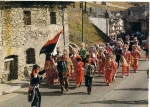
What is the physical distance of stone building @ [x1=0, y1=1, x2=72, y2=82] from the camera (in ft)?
48.6

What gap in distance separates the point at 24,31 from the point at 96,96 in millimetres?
5371

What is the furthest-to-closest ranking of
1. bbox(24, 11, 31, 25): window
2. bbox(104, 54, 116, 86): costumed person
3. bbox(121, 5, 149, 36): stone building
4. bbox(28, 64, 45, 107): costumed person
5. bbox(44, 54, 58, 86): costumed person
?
bbox(121, 5, 149, 36): stone building
bbox(24, 11, 31, 25): window
bbox(44, 54, 58, 86): costumed person
bbox(104, 54, 116, 86): costumed person
bbox(28, 64, 45, 107): costumed person

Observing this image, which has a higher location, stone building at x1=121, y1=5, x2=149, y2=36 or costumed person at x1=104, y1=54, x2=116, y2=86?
stone building at x1=121, y1=5, x2=149, y2=36

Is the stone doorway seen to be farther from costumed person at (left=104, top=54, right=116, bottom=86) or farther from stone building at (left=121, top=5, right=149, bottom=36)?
stone building at (left=121, top=5, right=149, bottom=36)

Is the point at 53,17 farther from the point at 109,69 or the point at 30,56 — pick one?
the point at 109,69

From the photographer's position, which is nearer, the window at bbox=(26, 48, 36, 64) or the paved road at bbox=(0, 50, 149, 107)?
the paved road at bbox=(0, 50, 149, 107)

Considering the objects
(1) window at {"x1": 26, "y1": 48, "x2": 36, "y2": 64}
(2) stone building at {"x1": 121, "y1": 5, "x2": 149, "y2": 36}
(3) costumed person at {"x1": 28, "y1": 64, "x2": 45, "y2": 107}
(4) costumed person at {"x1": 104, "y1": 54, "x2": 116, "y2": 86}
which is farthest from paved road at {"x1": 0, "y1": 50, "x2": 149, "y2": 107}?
(2) stone building at {"x1": 121, "y1": 5, "x2": 149, "y2": 36}

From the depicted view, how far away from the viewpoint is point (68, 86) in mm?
13242

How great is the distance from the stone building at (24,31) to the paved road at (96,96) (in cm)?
213

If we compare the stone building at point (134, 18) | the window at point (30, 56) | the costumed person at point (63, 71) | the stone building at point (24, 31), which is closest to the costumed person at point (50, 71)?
the costumed person at point (63, 71)

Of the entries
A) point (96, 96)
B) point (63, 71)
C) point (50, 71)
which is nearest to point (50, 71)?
point (50, 71)

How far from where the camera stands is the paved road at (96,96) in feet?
35.8

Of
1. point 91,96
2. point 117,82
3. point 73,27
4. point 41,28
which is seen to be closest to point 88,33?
point 73,27

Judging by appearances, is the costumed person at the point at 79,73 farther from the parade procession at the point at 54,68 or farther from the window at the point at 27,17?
the window at the point at 27,17
